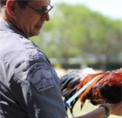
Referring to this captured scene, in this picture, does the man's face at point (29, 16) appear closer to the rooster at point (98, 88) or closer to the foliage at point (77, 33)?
the rooster at point (98, 88)

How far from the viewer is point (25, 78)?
1768 millimetres

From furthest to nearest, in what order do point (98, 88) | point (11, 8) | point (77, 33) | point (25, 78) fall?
point (77, 33), point (98, 88), point (11, 8), point (25, 78)

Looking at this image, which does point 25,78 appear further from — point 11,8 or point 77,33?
point 77,33

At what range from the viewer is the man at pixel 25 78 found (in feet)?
5.82

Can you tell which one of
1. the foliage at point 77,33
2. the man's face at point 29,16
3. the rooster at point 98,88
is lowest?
the foliage at point 77,33

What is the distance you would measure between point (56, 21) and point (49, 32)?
1.92m

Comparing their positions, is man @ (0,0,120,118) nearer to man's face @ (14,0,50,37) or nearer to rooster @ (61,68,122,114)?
man's face @ (14,0,50,37)

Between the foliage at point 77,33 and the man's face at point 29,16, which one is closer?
the man's face at point 29,16

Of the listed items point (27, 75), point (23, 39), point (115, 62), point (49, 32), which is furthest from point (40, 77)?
point (115, 62)

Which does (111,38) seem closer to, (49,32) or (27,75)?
(49,32)

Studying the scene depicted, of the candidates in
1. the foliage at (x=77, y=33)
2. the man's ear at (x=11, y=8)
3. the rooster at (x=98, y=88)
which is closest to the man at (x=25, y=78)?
the man's ear at (x=11, y=8)

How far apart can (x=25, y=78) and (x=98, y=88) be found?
3.81ft

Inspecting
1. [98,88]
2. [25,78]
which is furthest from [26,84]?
[98,88]

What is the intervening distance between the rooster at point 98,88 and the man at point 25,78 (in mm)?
837
